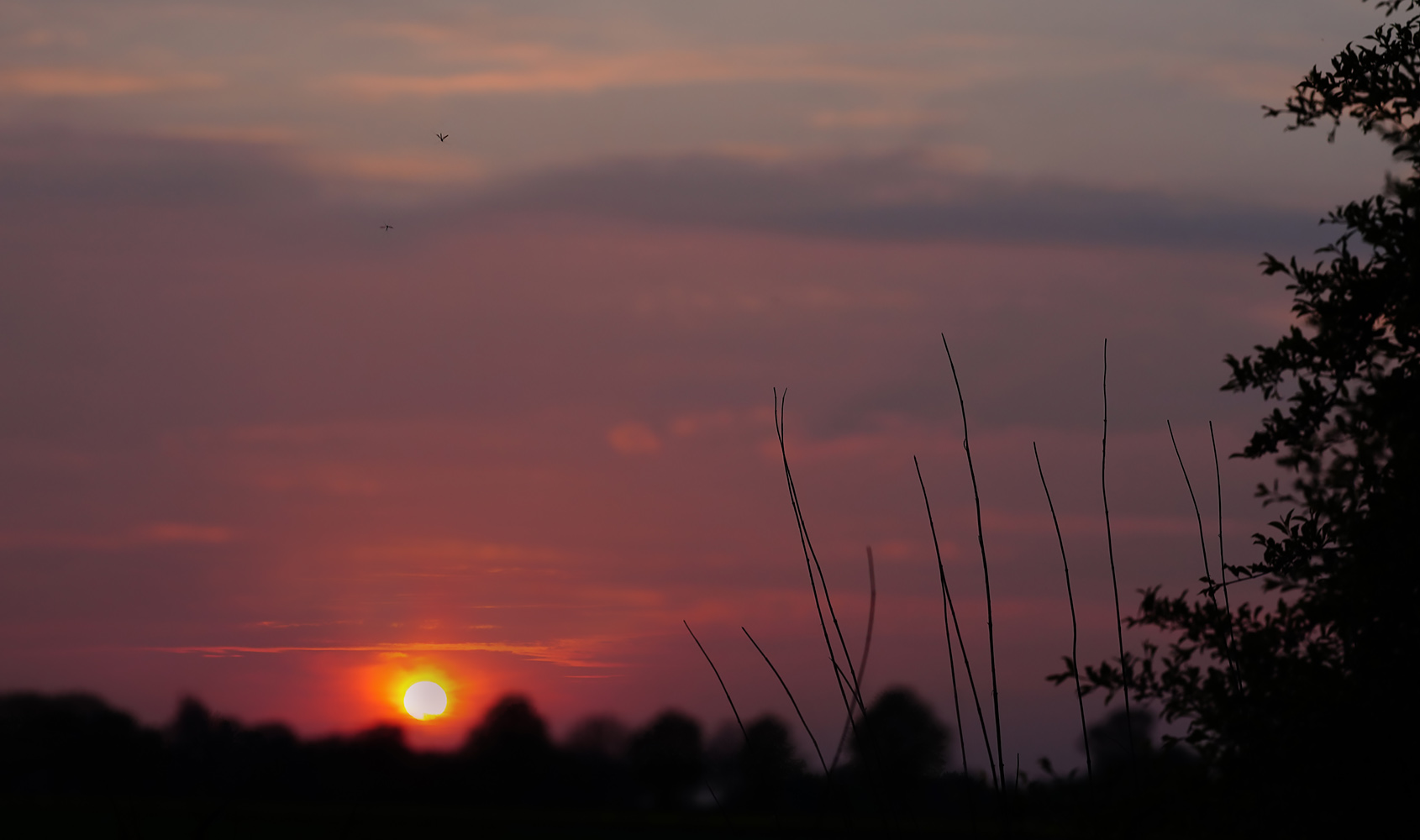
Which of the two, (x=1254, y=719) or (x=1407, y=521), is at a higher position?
(x=1407, y=521)

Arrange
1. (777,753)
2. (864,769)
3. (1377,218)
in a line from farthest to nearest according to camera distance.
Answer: (1377,218)
(777,753)
(864,769)

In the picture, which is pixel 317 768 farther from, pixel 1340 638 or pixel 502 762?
pixel 1340 638

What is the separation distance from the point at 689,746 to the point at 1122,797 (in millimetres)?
2502

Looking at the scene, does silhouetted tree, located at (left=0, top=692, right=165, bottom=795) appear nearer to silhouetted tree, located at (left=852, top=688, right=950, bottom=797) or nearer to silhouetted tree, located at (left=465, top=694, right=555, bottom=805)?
silhouetted tree, located at (left=465, top=694, right=555, bottom=805)

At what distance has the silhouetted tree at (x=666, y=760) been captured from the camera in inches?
226

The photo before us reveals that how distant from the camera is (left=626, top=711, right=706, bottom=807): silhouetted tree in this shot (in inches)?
226

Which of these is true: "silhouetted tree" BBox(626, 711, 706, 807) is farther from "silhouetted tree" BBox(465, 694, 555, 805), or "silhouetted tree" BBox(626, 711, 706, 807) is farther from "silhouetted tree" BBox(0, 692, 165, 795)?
"silhouetted tree" BBox(0, 692, 165, 795)

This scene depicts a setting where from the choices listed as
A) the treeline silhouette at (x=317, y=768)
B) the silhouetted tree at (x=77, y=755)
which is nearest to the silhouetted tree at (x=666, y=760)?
the treeline silhouette at (x=317, y=768)

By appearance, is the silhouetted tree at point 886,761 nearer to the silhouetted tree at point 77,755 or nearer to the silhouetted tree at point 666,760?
the silhouetted tree at point 666,760

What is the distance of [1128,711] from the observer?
564cm

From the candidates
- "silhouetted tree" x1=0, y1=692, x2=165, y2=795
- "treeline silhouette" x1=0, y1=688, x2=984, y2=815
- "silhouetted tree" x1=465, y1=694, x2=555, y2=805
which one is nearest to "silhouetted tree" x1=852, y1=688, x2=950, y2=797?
"treeline silhouette" x1=0, y1=688, x2=984, y2=815

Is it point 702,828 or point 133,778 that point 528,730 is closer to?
point 702,828

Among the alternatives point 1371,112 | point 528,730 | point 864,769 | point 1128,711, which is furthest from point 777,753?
point 528,730

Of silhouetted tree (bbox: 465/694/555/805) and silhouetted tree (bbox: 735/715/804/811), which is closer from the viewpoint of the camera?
silhouetted tree (bbox: 735/715/804/811)
